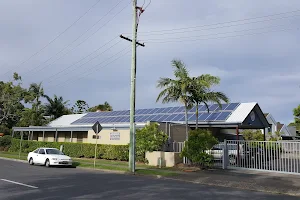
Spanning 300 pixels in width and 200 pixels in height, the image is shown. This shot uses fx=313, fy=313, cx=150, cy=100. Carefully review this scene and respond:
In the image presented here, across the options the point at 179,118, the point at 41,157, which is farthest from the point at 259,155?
the point at 41,157

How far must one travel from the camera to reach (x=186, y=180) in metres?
14.6

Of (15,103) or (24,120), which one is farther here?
(15,103)

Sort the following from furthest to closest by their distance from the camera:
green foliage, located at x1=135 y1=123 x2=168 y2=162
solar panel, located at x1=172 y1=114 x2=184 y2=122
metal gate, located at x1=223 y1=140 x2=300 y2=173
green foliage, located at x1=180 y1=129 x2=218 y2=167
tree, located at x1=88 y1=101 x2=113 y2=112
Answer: tree, located at x1=88 y1=101 x2=113 y2=112 → solar panel, located at x1=172 y1=114 x2=184 y2=122 → green foliage, located at x1=135 y1=123 x2=168 y2=162 → green foliage, located at x1=180 y1=129 x2=218 y2=167 → metal gate, located at x1=223 y1=140 x2=300 y2=173

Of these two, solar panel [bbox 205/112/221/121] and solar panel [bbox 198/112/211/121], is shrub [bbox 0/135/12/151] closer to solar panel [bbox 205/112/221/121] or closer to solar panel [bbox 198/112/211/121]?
solar panel [bbox 198/112/211/121]

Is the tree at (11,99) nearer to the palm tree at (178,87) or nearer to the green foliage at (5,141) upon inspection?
the green foliage at (5,141)

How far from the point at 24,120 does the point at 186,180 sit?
35.1 m

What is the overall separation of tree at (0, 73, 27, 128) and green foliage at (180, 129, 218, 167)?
37.1 metres

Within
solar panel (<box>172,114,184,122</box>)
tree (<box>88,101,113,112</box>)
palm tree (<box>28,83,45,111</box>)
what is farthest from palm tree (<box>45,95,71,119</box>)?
solar panel (<box>172,114,184,122</box>)

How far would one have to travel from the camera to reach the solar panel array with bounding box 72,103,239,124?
2502cm

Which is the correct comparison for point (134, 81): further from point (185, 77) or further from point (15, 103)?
point (15, 103)

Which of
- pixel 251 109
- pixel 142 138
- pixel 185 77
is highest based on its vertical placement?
pixel 185 77

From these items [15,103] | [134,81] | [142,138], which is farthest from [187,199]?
[15,103]

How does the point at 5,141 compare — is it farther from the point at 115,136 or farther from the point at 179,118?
the point at 179,118

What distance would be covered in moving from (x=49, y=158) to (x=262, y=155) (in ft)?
43.9
